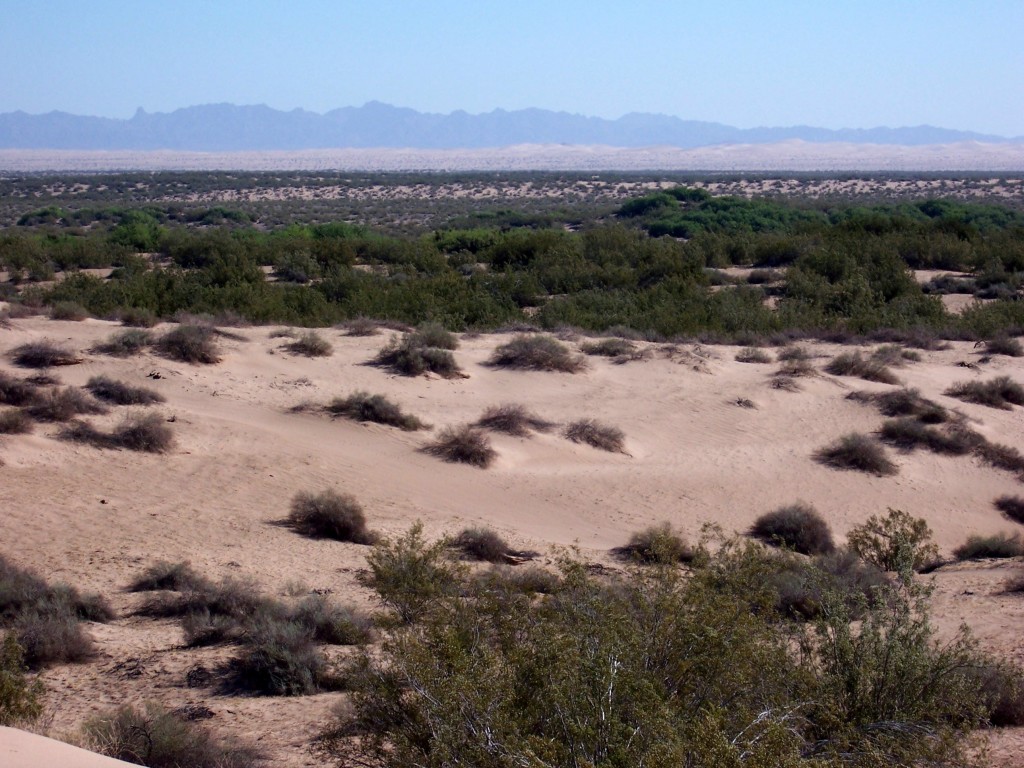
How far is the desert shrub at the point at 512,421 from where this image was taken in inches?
619

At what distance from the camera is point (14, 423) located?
519 inches

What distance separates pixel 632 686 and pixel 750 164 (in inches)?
7903

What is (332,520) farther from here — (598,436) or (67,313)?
(67,313)

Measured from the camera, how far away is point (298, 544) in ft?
36.4

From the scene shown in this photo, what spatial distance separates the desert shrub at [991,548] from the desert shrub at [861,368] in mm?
6917

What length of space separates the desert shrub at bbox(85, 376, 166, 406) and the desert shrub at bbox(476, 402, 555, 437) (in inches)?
196

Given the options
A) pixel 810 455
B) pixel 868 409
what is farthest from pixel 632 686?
pixel 868 409

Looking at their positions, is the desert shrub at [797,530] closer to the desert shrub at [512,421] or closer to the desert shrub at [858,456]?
the desert shrub at [858,456]

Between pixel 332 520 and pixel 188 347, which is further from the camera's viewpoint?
pixel 188 347

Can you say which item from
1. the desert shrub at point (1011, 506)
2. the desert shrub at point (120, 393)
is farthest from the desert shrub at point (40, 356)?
the desert shrub at point (1011, 506)

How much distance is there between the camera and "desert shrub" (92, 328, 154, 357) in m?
16.8

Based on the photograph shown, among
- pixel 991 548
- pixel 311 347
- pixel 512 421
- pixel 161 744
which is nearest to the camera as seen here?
pixel 161 744

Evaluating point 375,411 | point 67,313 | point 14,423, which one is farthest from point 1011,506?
point 67,313

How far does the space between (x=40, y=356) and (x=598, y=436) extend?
890 cm
